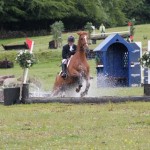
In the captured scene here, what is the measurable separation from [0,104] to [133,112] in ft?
14.7

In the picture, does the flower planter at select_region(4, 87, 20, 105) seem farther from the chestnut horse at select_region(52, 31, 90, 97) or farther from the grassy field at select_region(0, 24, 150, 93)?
the grassy field at select_region(0, 24, 150, 93)

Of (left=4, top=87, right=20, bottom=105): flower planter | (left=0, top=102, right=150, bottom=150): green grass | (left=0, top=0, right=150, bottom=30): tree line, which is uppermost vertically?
(left=0, top=0, right=150, bottom=30): tree line

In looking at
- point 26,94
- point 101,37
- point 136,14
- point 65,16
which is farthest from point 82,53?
point 136,14

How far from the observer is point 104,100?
56.8 ft

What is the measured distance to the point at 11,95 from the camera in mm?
18078

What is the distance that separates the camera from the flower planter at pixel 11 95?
709 inches

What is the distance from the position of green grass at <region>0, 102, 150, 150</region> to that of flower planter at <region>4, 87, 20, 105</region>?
1.03 ft

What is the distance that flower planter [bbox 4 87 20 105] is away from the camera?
1800 cm

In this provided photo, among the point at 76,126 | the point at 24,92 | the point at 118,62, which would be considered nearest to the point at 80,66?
the point at 24,92

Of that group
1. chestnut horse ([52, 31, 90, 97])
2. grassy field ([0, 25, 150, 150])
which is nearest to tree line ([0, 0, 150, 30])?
chestnut horse ([52, 31, 90, 97])

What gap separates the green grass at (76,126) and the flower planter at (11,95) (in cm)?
31

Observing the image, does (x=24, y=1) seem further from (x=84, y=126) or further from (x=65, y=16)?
(x=84, y=126)

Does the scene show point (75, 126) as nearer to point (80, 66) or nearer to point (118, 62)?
point (80, 66)

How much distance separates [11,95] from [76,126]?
5249 millimetres
